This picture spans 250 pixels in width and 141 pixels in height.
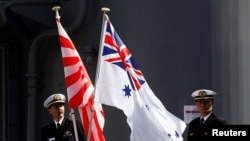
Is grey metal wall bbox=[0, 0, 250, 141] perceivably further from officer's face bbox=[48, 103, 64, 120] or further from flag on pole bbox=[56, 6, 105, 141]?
flag on pole bbox=[56, 6, 105, 141]

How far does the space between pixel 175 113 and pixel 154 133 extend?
1.70m

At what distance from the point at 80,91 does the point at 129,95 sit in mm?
442

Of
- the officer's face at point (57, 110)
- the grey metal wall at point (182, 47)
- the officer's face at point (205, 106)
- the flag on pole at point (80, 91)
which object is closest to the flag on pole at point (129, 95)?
the flag on pole at point (80, 91)

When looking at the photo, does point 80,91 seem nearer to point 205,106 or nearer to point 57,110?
point 57,110

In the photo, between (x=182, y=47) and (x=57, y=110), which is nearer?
(x=57, y=110)

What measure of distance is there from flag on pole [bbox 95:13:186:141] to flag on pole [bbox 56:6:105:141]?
7.8 inches

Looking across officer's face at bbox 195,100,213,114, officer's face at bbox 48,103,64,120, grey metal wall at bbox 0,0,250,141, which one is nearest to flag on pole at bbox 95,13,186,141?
officer's face at bbox 195,100,213,114

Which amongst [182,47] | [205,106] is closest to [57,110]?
[205,106]

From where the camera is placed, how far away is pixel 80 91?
22.1 ft

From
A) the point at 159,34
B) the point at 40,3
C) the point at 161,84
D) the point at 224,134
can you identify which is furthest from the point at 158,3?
the point at 224,134

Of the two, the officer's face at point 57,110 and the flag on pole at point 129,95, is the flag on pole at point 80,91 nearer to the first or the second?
the flag on pole at point 129,95

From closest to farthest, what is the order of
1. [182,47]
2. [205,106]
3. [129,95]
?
[129,95]
[205,106]
[182,47]

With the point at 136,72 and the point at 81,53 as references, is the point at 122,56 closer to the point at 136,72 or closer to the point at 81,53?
the point at 136,72

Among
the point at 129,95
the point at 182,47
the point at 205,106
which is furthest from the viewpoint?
the point at 182,47
